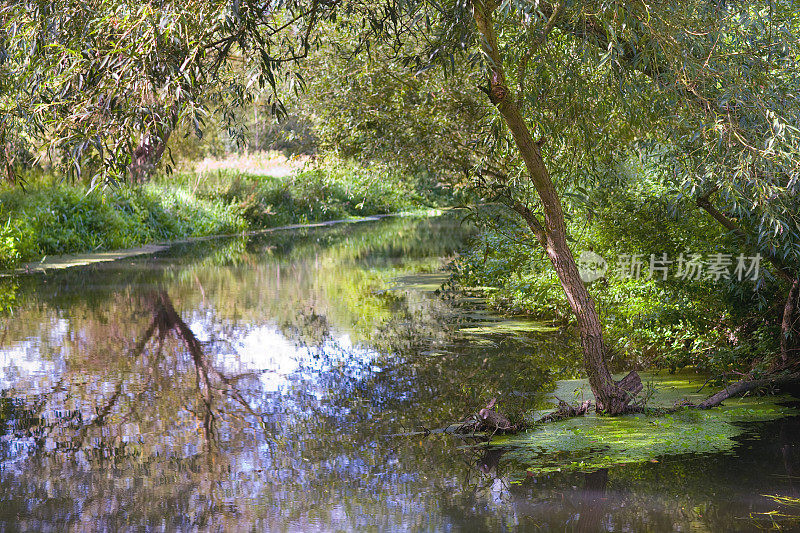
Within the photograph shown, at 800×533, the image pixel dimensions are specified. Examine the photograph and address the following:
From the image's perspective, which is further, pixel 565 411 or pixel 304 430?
pixel 565 411

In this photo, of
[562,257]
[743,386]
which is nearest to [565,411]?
[562,257]

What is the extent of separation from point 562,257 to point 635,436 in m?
1.46

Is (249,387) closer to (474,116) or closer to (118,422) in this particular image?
(118,422)

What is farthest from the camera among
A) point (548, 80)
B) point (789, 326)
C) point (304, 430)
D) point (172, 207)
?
point (172, 207)

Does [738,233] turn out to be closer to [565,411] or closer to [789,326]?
[789,326]

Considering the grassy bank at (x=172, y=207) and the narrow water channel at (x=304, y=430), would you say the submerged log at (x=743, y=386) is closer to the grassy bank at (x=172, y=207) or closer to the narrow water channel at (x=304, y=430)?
the narrow water channel at (x=304, y=430)

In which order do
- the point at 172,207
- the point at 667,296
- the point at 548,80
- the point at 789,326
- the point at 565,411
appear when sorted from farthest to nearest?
the point at 172,207 < the point at 667,296 < the point at 789,326 < the point at 565,411 < the point at 548,80

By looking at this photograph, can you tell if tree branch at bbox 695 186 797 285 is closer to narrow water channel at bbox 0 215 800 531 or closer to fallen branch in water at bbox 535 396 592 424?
narrow water channel at bbox 0 215 800 531

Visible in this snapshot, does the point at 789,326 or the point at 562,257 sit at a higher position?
the point at 562,257

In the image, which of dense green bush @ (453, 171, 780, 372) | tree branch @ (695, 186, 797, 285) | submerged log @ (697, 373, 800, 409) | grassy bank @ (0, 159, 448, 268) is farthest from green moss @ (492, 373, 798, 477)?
grassy bank @ (0, 159, 448, 268)

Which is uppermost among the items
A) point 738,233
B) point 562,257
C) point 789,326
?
point 738,233

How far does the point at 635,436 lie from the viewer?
6.53 m

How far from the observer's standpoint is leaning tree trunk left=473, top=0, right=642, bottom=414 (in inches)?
256

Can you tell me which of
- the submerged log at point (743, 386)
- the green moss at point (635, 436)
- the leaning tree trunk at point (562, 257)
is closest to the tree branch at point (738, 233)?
the submerged log at point (743, 386)
